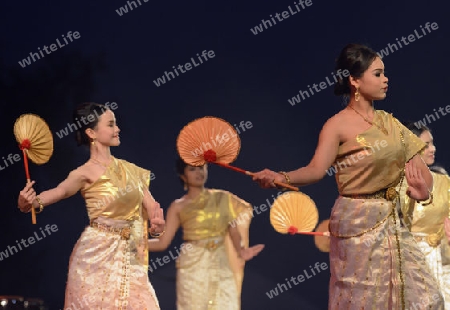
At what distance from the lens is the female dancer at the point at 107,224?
160 inches

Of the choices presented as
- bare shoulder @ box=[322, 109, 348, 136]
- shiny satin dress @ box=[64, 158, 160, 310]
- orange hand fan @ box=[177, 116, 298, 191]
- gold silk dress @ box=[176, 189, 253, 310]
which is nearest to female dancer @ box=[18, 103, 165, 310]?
shiny satin dress @ box=[64, 158, 160, 310]

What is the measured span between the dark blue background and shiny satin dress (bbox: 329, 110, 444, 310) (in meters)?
4.15

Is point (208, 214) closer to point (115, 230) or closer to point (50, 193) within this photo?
point (115, 230)

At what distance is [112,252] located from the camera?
164 inches

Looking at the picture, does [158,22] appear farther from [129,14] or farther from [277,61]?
[277,61]

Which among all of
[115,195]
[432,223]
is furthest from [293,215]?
[115,195]

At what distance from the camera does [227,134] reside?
10.7ft

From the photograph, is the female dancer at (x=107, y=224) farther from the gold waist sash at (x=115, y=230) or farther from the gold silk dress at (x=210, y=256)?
the gold silk dress at (x=210, y=256)

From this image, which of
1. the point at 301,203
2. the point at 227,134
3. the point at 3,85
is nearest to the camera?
the point at 227,134

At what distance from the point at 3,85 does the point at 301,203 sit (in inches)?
117

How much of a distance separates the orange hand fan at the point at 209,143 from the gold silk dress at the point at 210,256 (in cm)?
244

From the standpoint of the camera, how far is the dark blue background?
23.4 ft

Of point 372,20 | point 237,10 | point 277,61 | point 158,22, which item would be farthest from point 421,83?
point 158,22

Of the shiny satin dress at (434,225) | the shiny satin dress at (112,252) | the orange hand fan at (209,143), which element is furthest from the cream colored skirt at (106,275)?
the shiny satin dress at (434,225)
